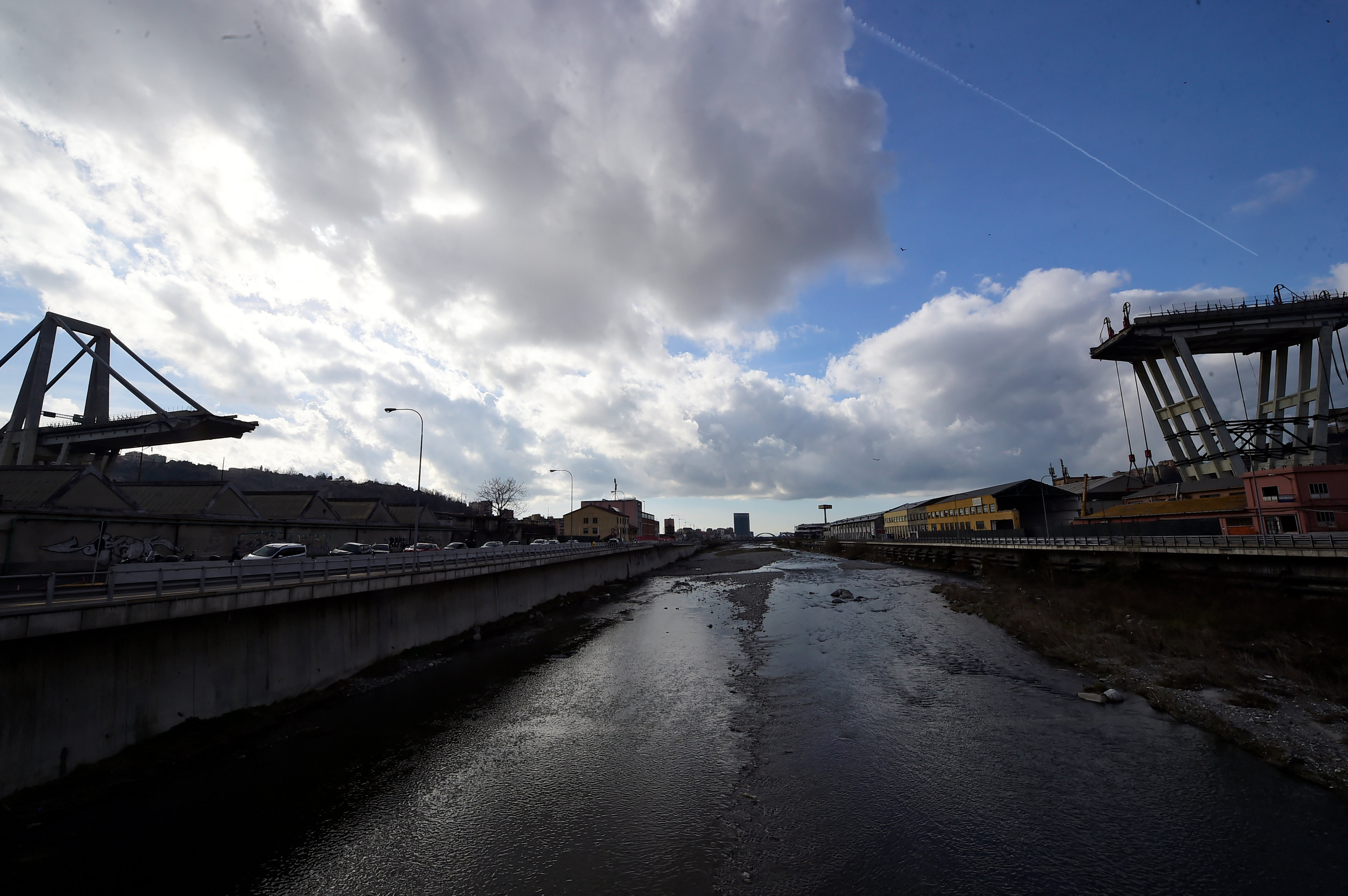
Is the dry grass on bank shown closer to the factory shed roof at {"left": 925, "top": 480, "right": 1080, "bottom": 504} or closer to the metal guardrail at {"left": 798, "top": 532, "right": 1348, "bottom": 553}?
the metal guardrail at {"left": 798, "top": 532, "right": 1348, "bottom": 553}

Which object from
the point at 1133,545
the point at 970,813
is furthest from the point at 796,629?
the point at 1133,545

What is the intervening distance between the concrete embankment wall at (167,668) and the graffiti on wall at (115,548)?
15.6 metres

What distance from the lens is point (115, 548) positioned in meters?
32.4

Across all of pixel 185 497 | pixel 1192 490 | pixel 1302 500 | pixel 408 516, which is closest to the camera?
pixel 1302 500

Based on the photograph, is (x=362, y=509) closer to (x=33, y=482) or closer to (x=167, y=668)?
(x=33, y=482)

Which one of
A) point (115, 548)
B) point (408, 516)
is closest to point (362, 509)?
point (408, 516)

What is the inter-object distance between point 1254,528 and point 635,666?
46.0 m

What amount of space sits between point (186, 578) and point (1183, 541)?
176ft

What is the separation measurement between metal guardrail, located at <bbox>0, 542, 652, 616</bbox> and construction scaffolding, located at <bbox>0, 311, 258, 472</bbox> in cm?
3276

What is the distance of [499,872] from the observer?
10.8 meters

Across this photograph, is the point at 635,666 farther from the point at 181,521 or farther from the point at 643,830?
the point at 181,521

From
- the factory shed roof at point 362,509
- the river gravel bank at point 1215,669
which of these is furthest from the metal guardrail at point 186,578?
the factory shed roof at point 362,509

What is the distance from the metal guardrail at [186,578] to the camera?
12.9 metres

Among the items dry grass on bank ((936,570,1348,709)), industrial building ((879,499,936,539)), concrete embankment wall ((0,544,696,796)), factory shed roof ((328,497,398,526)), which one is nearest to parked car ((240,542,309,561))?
concrete embankment wall ((0,544,696,796))
